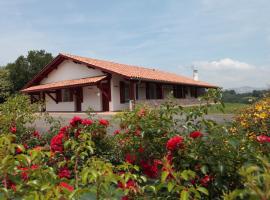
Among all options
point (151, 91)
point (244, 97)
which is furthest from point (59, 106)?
point (244, 97)

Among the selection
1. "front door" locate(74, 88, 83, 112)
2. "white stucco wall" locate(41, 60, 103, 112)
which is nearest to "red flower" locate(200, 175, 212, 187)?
"white stucco wall" locate(41, 60, 103, 112)

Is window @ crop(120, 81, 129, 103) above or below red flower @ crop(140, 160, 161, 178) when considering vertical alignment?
above

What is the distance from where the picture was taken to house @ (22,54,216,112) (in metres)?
23.8

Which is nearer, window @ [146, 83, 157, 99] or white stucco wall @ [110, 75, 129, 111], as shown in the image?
white stucco wall @ [110, 75, 129, 111]

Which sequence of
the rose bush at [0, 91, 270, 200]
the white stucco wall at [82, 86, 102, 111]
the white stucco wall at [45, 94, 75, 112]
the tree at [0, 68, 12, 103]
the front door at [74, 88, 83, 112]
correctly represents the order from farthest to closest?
the tree at [0, 68, 12, 103], the white stucco wall at [45, 94, 75, 112], the front door at [74, 88, 83, 112], the white stucco wall at [82, 86, 102, 111], the rose bush at [0, 91, 270, 200]

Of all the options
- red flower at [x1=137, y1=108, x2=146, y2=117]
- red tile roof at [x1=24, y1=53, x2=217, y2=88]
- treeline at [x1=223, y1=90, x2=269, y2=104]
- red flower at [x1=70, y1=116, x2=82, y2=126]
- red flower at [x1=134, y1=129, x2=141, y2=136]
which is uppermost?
red tile roof at [x1=24, y1=53, x2=217, y2=88]

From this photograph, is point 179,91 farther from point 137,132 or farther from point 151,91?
point 137,132

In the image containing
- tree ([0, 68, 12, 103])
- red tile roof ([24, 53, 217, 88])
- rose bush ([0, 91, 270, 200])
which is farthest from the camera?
tree ([0, 68, 12, 103])

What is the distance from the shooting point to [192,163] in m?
2.56

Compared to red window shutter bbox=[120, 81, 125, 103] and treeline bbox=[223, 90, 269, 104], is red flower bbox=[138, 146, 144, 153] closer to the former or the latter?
treeline bbox=[223, 90, 269, 104]

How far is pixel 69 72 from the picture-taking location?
28.1 metres

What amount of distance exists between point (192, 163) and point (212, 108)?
85cm

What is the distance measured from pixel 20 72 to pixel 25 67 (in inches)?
53.8

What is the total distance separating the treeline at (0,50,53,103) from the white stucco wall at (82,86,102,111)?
18396 millimetres
